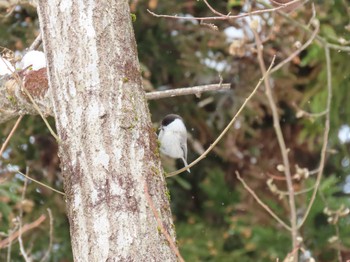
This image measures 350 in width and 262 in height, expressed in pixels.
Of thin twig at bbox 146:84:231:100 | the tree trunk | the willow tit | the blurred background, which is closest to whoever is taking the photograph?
the tree trunk

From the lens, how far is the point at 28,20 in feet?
21.7

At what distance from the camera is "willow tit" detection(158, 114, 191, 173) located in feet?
10.2

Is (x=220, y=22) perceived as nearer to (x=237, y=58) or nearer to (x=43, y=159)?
(x=237, y=58)

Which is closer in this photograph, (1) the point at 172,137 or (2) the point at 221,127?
(1) the point at 172,137

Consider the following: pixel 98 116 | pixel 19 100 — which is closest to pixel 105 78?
pixel 98 116

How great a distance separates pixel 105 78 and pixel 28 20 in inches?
170

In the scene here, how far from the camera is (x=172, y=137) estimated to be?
312 cm

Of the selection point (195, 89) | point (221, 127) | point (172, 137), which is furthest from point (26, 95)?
point (221, 127)

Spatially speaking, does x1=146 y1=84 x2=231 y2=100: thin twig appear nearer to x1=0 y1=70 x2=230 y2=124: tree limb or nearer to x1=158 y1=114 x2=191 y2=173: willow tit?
x1=0 y1=70 x2=230 y2=124: tree limb

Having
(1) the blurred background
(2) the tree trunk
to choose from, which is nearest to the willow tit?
(2) the tree trunk

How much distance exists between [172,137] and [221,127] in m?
4.02

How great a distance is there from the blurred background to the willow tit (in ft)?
9.90

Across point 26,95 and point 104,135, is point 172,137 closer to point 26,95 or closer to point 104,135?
point 26,95

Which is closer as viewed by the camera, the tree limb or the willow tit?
the tree limb
